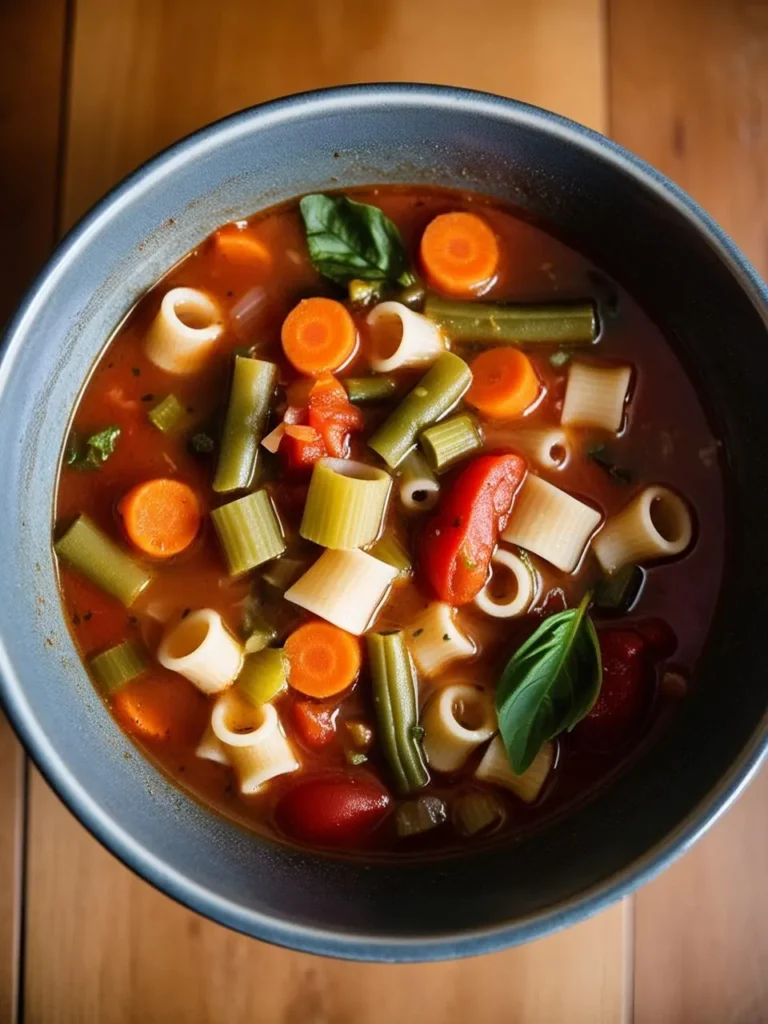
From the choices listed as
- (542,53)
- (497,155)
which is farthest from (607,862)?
(542,53)

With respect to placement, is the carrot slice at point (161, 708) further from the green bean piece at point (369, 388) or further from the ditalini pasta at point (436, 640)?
the green bean piece at point (369, 388)

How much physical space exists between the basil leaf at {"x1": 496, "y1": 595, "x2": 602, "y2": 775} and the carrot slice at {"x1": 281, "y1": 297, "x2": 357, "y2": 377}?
89 centimetres

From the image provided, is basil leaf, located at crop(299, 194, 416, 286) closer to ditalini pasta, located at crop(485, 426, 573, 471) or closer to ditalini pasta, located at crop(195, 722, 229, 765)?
ditalini pasta, located at crop(485, 426, 573, 471)

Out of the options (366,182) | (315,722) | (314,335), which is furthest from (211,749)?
(366,182)

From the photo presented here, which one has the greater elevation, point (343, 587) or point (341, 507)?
point (341, 507)

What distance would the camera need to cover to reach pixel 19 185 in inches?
117

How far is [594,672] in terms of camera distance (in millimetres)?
2592

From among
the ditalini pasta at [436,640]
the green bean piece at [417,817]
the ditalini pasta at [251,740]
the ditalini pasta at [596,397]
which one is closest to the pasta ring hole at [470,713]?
the ditalini pasta at [436,640]

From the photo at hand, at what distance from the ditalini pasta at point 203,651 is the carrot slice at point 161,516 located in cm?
19

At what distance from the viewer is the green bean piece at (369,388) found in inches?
110

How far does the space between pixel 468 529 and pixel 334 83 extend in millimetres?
1367

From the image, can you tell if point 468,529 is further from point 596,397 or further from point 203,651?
point 203,651

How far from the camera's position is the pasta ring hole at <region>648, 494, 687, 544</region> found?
9.25ft

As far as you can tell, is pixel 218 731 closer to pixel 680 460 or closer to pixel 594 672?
pixel 594 672
